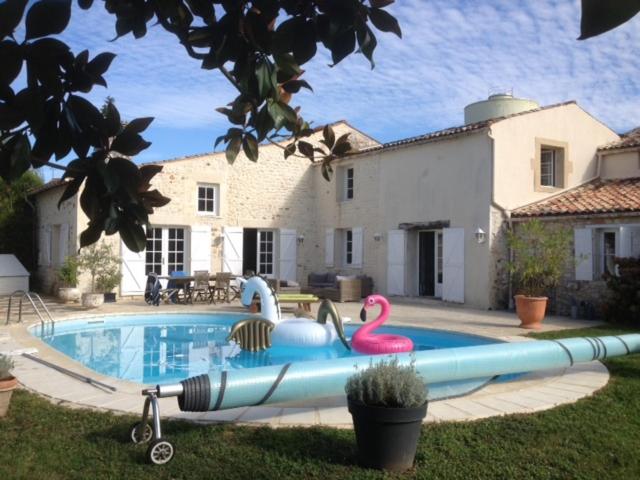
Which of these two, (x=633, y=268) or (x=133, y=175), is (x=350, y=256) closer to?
(x=633, y=268)

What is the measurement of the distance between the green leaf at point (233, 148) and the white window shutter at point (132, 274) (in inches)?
608

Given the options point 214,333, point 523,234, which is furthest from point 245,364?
point 523,234

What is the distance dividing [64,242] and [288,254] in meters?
A: 7.02

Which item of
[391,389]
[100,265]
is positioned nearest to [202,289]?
[100,265]

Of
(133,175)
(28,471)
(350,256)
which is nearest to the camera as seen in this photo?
(133,175)

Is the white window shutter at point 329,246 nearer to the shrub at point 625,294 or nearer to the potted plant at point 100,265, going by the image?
the potted plant at point 100,265

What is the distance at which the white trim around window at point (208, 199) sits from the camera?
18.8 meters

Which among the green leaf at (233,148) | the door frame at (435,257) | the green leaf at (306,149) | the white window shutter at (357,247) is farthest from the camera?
the white window shutter at (357,247)

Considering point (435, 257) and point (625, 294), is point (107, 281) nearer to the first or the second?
point (435, 257)

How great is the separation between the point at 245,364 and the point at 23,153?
8150mm

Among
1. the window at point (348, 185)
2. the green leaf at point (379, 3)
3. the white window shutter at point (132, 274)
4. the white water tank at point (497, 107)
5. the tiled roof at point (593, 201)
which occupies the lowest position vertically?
the white window shutter at point (132, 274)

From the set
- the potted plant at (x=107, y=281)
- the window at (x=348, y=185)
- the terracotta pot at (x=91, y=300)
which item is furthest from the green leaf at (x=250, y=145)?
the window at (x=348, y=185)

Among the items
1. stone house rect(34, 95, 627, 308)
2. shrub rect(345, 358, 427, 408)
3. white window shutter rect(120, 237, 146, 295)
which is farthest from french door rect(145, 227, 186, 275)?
shrub rect(345, 358, 427, 408)

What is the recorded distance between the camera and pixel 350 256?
20422mm
